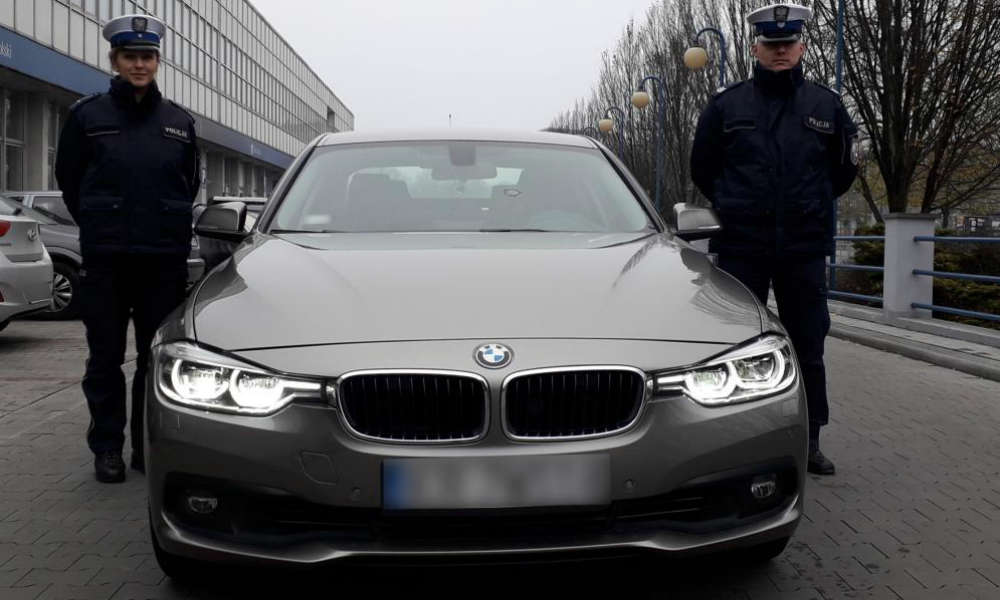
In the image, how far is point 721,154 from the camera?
484cm

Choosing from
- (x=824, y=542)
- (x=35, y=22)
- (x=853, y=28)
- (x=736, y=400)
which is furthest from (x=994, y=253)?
(x=35, y=22)

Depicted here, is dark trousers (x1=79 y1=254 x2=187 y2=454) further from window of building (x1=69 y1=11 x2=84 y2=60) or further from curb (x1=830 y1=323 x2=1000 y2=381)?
window of building (x1=69 y1=11 x2=84 y2=60)

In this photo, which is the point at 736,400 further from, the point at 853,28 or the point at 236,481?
the point at 853,28

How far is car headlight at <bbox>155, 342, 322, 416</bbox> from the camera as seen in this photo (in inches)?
105

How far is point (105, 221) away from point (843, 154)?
10.3ft

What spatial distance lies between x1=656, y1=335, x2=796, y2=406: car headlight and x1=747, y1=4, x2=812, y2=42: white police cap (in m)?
2.04

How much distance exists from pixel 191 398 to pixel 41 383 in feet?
17.4

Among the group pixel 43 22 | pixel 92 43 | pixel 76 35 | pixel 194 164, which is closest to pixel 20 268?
pixel 194 164

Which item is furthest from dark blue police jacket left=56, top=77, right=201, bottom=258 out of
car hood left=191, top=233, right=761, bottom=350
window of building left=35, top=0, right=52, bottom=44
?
window of building left=35, top=0, right=52, bottom=44

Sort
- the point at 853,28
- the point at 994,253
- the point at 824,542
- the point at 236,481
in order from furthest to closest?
the point at 853,28, the point at 994,253, the point at 824,542, the point at 236,481

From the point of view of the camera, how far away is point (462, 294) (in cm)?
296

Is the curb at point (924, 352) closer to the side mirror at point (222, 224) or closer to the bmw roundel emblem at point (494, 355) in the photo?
the side mirror at point (222, 224)

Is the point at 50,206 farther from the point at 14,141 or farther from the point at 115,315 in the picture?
the point at 14,141

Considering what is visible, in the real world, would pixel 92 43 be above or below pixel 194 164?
above
